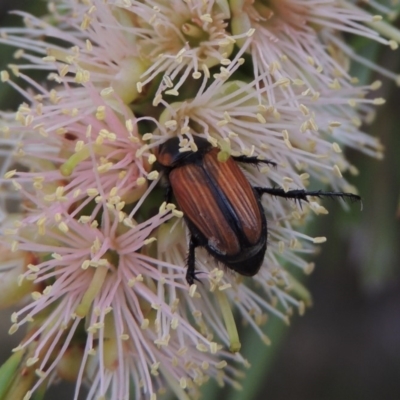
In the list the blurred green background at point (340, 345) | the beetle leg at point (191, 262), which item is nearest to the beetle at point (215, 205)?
the beetle leg at point (191, 262)

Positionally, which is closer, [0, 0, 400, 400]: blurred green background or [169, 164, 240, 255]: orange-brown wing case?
[169, 164, 240, 255]: orange-brown wing case

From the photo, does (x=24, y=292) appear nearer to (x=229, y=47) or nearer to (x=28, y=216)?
(x=28, y=216)

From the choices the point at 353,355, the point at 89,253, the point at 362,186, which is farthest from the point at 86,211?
the point at 353,355

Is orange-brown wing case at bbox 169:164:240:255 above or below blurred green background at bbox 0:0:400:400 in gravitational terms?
above

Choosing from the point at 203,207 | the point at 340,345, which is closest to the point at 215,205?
the point at 203,207

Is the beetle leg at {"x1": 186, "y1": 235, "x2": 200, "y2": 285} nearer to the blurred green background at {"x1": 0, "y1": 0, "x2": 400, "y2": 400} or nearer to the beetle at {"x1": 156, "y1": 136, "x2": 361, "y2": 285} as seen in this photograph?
the beetle at {"x1": 156, "y1": 136, "x2": 361, "y2": 285}

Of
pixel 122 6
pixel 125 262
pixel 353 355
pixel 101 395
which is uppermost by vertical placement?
pixel 122 6

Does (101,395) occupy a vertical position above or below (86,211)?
below

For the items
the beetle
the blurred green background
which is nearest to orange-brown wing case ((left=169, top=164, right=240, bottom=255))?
the beetle

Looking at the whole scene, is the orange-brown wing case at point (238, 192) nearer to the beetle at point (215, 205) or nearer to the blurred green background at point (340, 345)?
the beetle at point (215, 205)
